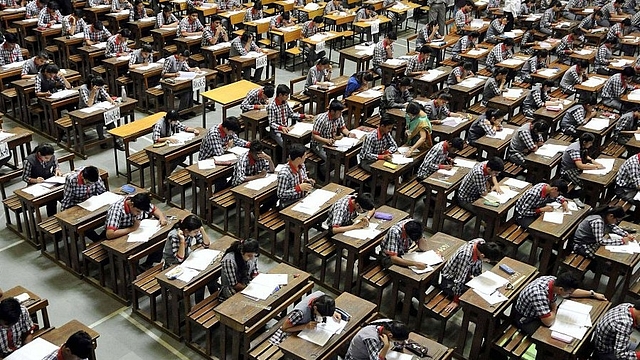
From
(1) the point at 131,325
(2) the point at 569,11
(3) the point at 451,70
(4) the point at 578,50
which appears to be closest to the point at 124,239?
(1) the point at 131,325

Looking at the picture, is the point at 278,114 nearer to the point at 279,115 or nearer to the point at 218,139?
the point at 279,115

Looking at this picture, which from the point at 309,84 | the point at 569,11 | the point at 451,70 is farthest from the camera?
the point at 569,11

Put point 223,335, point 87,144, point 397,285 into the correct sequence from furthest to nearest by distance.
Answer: point 87,144 < point 397,285 < point 223,335

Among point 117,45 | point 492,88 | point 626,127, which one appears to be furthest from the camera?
point 117,45

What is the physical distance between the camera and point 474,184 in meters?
9.55

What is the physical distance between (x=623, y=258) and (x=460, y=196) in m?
2.36

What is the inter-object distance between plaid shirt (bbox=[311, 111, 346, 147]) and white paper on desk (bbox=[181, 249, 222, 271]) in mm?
3750

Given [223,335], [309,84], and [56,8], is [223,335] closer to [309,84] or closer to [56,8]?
[309,84]

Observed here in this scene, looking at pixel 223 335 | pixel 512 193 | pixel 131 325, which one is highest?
pixel 512 193

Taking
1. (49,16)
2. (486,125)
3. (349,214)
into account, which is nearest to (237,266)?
(349,214)

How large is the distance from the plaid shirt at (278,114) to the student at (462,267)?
470 centimetres

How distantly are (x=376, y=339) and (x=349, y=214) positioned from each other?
248cm

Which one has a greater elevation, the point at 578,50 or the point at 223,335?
the point at 578,50

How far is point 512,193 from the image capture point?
31.6 ft
